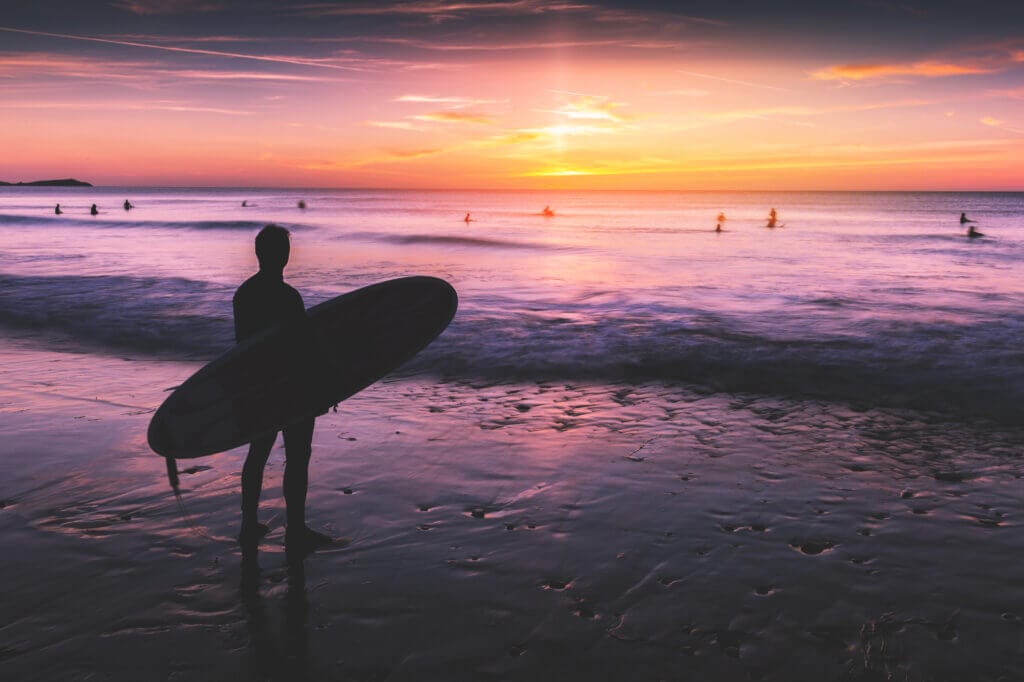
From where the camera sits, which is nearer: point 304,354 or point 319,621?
point 319,621

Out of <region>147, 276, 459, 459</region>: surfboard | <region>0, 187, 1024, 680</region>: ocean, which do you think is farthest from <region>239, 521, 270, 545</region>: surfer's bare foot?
<region>147, 276, 459, 459</region>: surfboard

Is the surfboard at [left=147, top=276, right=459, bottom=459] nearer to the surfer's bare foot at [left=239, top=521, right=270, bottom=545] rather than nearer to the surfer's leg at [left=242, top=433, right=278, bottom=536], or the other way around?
the surfer's leg at [left=242, top=433, right=278, bottom=536]

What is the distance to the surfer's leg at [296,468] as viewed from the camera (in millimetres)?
4598

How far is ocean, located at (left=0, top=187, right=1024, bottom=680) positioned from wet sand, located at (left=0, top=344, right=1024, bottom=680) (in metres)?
0.02

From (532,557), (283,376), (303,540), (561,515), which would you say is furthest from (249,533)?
(561,515)

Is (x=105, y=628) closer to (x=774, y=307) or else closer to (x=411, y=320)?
(x=411, y=320)

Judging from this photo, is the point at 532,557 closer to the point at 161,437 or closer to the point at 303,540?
the point at 303,540

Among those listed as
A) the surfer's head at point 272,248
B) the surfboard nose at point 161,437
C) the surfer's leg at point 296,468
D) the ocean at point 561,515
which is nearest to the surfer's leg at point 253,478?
the surfer's leg at point 296,468

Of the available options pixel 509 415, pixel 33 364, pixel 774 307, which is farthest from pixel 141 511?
pixel 774 307

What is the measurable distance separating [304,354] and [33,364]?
844cm

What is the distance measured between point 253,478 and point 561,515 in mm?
2279

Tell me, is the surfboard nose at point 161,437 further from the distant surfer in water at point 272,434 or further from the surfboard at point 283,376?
the distant surfer in water at point 272,434

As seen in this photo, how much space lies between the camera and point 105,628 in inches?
148

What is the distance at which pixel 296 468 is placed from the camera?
463 cm
